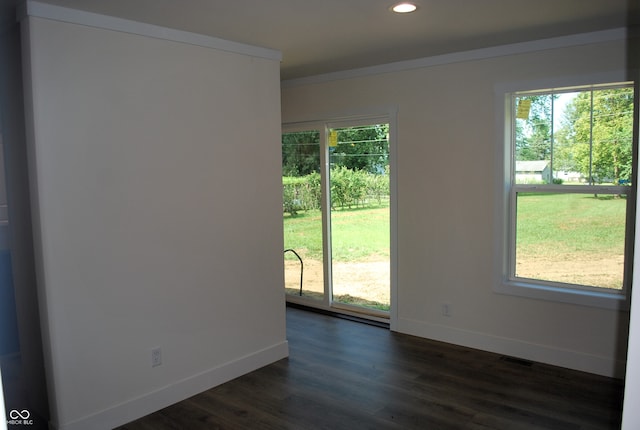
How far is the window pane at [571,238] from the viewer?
3.73m

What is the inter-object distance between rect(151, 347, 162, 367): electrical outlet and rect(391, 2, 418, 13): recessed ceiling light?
2.61 meters

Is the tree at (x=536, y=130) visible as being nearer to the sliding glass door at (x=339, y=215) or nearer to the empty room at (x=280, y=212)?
the empty room at (x=280, y=212)

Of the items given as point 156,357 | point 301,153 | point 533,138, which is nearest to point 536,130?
point 533,138

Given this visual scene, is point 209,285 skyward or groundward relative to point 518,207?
groundward

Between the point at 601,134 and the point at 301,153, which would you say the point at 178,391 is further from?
the point at 601,134

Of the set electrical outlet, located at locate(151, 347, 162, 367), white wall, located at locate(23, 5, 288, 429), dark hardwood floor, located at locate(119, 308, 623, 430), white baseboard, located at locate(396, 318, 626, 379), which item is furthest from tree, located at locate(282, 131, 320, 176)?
electrical outlet, located at locate(151, 347, 162, 367)

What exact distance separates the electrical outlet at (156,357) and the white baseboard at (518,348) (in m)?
2.32

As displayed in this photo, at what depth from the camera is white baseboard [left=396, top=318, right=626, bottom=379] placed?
372 centimetres

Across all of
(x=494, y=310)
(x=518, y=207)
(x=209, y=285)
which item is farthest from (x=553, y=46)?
(x=209, y=285)

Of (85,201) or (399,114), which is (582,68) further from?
(85,201)

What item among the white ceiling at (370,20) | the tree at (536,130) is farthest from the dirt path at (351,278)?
the white ceiling at (370,20)

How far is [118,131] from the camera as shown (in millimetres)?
3092

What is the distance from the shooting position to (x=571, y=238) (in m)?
3.91

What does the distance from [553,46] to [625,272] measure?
1734mm
